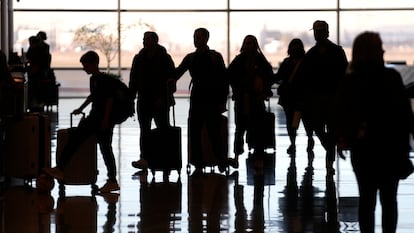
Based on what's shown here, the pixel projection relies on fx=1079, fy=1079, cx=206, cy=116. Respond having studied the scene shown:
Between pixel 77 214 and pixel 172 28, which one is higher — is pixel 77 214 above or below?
below

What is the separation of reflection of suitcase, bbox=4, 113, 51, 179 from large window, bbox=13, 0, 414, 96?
20820 millimetres

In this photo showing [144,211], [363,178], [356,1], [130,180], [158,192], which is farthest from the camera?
[356,1]

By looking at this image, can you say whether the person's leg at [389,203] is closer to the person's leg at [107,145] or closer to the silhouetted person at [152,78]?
the person's leg at [107,145]

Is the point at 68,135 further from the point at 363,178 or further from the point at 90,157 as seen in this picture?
the point at 363,178

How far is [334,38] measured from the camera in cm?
3259

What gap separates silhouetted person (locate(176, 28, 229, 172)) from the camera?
11977mm

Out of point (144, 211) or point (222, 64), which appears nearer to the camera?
point (144, 211)

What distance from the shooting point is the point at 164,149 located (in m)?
12.1

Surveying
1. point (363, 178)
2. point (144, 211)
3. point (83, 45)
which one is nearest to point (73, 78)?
point (83, 45)

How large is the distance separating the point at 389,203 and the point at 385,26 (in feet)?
86.0

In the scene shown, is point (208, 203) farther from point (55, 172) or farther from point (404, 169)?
point (404, 169)

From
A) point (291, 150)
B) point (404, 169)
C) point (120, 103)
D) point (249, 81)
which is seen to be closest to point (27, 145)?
point (120, 103)

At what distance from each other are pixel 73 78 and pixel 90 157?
2243 cm

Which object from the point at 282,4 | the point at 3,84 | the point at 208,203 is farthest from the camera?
the point at 282,4
